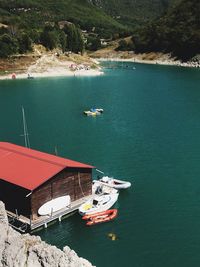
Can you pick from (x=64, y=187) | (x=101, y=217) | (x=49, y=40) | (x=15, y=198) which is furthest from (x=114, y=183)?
(x=49, y=40)

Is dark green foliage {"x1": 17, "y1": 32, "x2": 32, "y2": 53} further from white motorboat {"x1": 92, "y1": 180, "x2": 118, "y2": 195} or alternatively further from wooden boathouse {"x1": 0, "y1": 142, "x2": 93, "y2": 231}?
white motorboat {"x1": 92, "y1": 180, "x2": 118, "y2": 195}

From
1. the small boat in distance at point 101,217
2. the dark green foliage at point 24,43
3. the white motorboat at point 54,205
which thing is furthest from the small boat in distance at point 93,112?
the dark green foliage at point 24,43

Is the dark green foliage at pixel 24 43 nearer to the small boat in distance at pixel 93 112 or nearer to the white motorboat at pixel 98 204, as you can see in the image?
the small boat in distance at pixel 93 112

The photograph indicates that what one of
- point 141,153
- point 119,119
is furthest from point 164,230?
point 119,119

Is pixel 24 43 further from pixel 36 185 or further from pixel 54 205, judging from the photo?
pixel 36 185

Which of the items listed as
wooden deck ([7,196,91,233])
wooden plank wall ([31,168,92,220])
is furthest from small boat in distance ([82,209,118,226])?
wooden plank wall ([31,168,92,220])

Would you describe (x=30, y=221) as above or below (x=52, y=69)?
below

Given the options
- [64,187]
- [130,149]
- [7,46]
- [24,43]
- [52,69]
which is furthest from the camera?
[24,43]

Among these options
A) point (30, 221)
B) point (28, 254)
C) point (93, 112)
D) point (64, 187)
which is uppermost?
point (28, 254)
